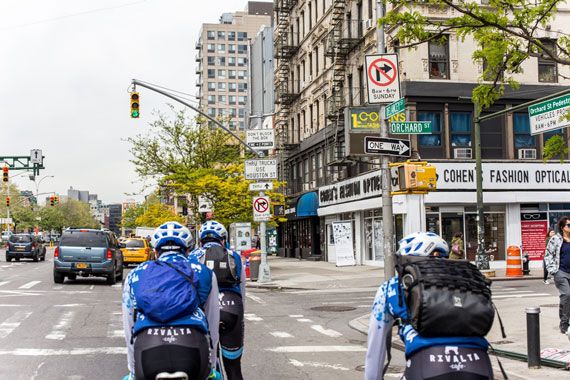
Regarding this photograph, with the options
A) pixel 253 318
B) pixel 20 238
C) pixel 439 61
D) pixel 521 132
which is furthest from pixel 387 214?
pixel 20 238

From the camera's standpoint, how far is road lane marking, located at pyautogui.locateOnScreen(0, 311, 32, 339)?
12.3m

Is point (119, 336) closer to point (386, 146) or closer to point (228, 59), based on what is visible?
point (386, 146)

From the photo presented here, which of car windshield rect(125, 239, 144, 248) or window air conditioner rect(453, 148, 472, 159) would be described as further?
car windshield rect(125, 239, 144, 248)

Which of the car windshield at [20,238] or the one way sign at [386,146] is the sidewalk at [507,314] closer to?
the one way sign at [386,146]

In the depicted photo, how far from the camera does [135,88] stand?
24531 millimetres

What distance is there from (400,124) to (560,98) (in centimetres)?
280

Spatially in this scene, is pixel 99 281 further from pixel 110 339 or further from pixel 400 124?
pixel 400 124

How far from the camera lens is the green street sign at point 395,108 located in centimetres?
1202

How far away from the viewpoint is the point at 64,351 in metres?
10.4

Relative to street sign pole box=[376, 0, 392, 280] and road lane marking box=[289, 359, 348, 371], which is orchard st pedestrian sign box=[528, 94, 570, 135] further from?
road lane marking box=[289, 359, 348, 371]

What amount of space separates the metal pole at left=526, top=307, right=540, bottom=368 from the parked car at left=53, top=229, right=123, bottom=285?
17.4 m

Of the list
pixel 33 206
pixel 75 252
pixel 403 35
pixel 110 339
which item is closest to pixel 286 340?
pixel 110 339

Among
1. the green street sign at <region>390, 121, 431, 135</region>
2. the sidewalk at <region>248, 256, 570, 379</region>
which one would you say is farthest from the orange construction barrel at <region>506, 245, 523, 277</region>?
the green street sign at <region>390, 121, 431, 135</region>

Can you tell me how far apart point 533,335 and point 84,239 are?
18133mm
